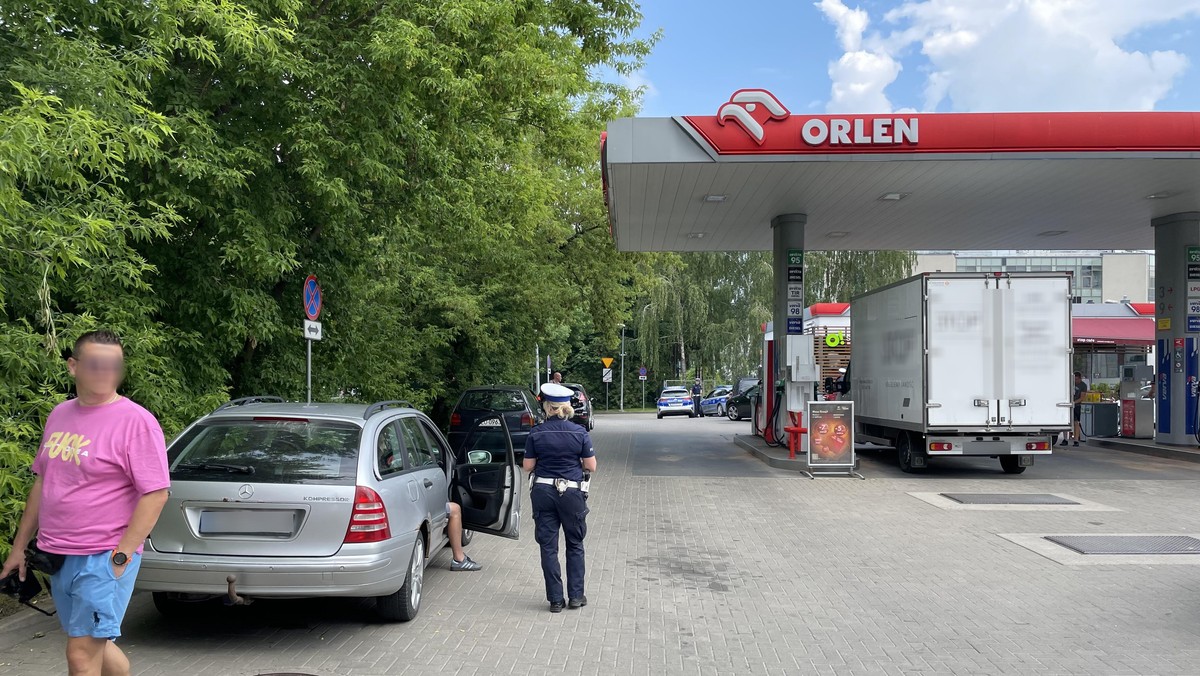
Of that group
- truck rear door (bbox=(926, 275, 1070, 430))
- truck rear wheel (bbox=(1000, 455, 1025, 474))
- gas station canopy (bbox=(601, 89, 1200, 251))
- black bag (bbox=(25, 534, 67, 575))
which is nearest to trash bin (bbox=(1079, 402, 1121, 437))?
gas station canopy (bbox=(601, 89, 1200, 251))

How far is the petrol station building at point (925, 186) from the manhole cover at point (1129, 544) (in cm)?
648

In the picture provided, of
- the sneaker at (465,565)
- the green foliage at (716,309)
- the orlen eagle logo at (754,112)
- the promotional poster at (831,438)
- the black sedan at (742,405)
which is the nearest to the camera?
the sneaker at (465,565)

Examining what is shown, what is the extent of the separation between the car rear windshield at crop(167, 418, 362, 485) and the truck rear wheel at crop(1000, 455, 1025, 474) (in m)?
12.6

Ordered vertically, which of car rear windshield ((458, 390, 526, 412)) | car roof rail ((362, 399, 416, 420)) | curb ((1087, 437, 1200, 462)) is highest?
car roof rail ((362, 399, 416, 420))

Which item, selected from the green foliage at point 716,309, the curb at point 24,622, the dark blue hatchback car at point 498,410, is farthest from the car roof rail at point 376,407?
the green foliage at point 716,309

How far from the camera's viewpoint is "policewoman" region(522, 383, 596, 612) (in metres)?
6.46

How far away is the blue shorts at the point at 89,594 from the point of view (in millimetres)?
3568

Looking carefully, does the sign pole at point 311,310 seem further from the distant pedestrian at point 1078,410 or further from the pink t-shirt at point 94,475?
the distant pedestrian at point 1078,410

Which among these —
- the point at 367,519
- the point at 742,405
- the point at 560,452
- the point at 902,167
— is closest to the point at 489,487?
the point at 560,452

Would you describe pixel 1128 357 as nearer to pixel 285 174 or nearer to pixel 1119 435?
pixel 1119 435

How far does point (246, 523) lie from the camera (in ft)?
17.5

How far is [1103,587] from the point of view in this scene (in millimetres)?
7273

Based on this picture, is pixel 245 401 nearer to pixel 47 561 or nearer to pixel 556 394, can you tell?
pixel 556 394

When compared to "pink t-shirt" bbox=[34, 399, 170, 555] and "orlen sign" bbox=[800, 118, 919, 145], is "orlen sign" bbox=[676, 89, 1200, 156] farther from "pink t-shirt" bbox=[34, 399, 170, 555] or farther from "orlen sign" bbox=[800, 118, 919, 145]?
"pink t-shirt" bbox=[34, 399, 170, 555]
